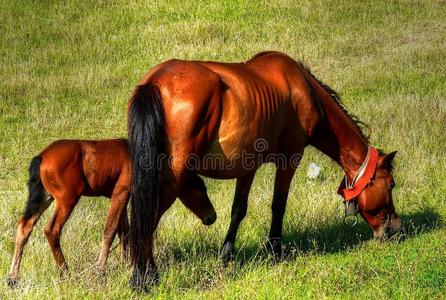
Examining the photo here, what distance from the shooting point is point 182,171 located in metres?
5.82

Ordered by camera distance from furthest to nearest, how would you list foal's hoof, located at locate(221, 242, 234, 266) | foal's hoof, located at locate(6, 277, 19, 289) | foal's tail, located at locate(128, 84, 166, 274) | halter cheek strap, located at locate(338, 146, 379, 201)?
halter cheek strap, located at locate(338, 146, 379, 201), foal's hoof, located at locate(221, 242, 234, 266), foal's hoof, located at locate(6, 277, 19, 289), foal's tail, located at locate(128, 84, 166, 274)

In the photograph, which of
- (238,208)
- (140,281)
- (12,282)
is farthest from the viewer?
(238,208)

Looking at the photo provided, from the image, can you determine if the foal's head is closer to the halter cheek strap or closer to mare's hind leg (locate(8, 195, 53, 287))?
the halter cheek strap

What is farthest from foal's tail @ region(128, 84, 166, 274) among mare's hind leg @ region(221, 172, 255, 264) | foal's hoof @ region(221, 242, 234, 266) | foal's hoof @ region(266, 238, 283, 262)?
foal's hoof @ region(266, 238, 283, 262)

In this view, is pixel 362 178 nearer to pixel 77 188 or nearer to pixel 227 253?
pixel 227 253

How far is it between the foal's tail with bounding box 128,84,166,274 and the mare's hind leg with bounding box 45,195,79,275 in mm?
771

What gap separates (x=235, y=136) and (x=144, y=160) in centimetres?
85

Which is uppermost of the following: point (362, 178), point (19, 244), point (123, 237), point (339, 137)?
point (339, 137)

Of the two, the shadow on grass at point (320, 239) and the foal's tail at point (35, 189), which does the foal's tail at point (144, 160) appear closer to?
the foal's tail at point (35, 189)

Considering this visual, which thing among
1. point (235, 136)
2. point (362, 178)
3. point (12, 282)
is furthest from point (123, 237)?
point (362, 178)

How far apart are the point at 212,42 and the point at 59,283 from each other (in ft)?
45.5

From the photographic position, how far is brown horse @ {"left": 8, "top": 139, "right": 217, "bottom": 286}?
6.13 m

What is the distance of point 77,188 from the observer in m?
6.27

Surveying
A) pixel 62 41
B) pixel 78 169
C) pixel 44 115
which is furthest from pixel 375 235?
pixel 62 41
